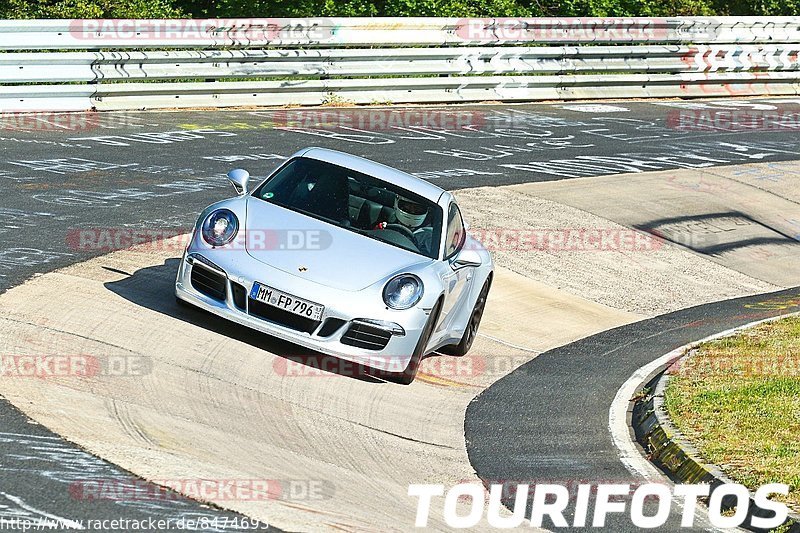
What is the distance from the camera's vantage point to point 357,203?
31.4 feet

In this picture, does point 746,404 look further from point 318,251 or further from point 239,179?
point 239,179

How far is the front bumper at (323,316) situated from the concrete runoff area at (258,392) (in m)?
0.27

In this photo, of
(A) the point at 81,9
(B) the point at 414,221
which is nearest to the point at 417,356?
(B) the point at 414,221

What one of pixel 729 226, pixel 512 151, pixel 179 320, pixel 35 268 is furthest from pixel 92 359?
pixel 512 151

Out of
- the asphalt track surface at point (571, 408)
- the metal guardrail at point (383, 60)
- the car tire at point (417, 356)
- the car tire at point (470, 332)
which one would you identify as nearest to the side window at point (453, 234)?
the car tire at point (470, 332)

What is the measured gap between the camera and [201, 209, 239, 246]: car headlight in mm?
8922

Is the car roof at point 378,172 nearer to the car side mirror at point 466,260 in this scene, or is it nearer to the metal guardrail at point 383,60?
the car side mirror at point 466,260

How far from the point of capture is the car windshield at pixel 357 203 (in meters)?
9.41

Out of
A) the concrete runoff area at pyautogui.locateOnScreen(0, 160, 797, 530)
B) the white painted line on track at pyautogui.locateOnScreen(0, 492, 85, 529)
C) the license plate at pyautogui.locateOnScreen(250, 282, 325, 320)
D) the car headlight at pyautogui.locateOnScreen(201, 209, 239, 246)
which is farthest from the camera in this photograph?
the car headlight at pyautogui.locateOnScreen(201, 209, 239, 246)

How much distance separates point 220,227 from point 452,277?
177 centimetres

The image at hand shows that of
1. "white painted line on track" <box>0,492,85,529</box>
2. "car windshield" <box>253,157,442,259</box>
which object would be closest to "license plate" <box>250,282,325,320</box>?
"car windshield" <box>253,157,442,259</box>

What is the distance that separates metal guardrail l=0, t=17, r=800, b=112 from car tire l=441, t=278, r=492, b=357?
369 inches

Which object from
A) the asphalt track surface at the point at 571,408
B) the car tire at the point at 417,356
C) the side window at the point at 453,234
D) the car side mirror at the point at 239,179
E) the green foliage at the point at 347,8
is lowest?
the asphalt track surface at the point at 571,408

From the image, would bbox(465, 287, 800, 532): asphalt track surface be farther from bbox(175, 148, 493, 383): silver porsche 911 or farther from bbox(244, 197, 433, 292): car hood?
bbox(244, 197, 433, 292): car hood
